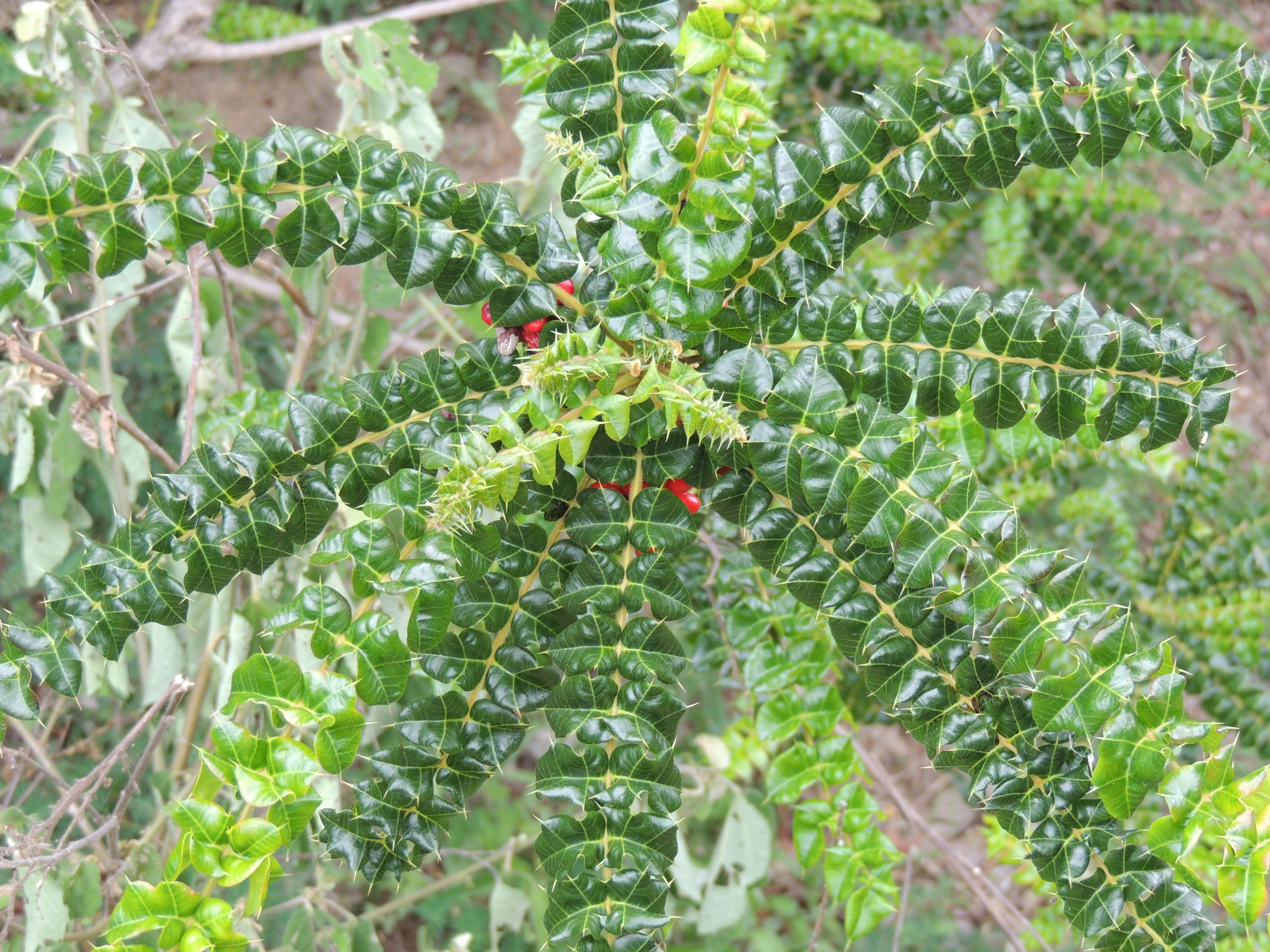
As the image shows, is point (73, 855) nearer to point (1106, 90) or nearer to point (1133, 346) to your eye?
point (1133, 346)

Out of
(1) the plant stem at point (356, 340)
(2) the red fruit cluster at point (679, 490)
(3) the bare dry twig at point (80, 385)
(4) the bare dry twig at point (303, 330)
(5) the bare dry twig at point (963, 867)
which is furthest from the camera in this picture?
(1) the plant stem at point (356, 340)

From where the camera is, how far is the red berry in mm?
1041

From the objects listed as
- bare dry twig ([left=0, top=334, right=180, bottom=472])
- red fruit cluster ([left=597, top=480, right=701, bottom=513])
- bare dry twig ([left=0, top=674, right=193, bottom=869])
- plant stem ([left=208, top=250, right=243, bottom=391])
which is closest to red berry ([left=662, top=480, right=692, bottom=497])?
red fruit cluster ([left=597, top=480, right=701, bottom=513])

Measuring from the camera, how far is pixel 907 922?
7.49 ft

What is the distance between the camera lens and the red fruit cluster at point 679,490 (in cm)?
98

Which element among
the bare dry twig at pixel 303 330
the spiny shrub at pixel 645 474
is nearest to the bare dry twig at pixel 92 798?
the spiny shrub at pixel 645 474

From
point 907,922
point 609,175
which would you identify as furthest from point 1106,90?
point 907,922

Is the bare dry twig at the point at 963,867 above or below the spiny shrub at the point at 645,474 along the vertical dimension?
below

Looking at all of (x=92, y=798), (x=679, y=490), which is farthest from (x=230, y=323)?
(x=679, y=490)

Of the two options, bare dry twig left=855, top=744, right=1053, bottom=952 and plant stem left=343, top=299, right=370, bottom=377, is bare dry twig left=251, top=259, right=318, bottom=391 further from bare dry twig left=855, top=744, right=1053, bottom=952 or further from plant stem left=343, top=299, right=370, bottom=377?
bare dry twig left=855, top=744, right=1053, bottom=952

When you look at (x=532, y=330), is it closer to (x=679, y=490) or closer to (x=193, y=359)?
(x=679, y=490)

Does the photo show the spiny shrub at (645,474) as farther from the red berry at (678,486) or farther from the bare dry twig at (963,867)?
the bare dry twig at (963,867)

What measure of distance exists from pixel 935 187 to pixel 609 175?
307mm

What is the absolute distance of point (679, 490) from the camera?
1060mm
